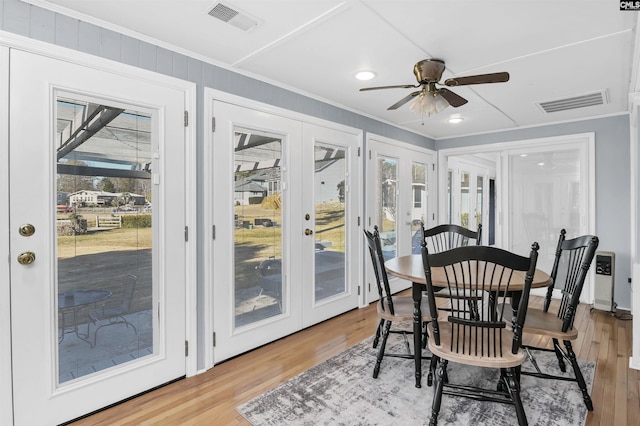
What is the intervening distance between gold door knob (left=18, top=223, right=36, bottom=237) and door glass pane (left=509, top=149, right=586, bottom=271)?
5.37 m

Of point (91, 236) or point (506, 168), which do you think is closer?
point (91, 236)

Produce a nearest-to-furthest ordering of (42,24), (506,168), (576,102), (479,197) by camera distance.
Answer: (42,24), (576,102), (506,168), (479,197)

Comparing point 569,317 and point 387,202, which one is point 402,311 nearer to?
point 569,317

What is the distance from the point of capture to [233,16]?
6.74 feet

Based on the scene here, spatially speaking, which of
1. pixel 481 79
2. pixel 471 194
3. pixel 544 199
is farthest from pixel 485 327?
pixel 471 194

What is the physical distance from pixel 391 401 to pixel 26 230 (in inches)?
92.2

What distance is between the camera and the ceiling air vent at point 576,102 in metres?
3.40

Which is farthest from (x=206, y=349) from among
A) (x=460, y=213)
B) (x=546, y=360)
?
(x=460, y=213)

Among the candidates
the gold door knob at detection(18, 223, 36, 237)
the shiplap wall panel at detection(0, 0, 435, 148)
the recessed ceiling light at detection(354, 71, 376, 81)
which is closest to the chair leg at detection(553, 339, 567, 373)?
the recessed ceiling light at detection(354, 71, 376, 81)

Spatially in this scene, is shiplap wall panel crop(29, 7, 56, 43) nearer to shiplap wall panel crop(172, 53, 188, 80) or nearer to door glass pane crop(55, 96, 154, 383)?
door glass pane crop(55, 96, 154, 383)

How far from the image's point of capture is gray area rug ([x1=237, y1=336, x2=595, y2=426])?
6.53 feet

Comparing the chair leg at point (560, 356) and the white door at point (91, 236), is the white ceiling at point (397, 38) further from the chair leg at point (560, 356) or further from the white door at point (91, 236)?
the chair leg at point (560, 356)

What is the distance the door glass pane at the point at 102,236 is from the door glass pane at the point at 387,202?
280 cm

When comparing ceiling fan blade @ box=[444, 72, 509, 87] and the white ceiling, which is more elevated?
the white ceiling
